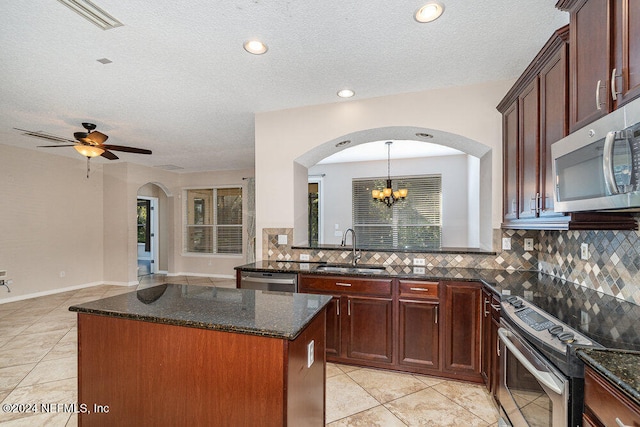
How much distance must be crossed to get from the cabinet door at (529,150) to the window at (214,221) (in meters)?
6.13

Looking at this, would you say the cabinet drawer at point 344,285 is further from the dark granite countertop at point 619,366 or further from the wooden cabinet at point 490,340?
the dark granite countertop at point 619,366

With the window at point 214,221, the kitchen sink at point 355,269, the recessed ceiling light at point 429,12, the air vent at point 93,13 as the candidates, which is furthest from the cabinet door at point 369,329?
the window at point 214,221

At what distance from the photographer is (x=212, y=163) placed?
6.62m

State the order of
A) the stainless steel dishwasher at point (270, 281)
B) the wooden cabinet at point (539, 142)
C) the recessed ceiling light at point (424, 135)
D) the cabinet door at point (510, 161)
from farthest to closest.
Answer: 1. the recessed ceiling light at point (424, 135)
2. the stainless steel dishwasher at point (270, 281)
3. the cabinet door at point (510, 161)
4. the wooden cabinet at point (539, 142)

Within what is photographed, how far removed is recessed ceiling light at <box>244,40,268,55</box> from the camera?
2.17 metres

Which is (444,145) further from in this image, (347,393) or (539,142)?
(347,393)

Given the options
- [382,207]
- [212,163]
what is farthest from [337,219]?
[212,163]

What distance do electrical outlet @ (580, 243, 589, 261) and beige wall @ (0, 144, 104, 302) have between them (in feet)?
24.7

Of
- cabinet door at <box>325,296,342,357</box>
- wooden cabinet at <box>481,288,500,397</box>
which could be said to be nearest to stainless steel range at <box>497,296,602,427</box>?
wooden cabinet at <box>481,288,500,397</box>

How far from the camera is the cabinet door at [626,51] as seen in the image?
1.15 m

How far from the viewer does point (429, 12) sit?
6.14ft

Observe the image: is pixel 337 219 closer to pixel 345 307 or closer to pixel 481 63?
pixel 345 307

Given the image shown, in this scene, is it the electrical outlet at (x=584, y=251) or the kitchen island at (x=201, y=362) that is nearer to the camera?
the kitchen island at (x=201, y=362)

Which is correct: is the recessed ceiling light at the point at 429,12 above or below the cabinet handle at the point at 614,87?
above
